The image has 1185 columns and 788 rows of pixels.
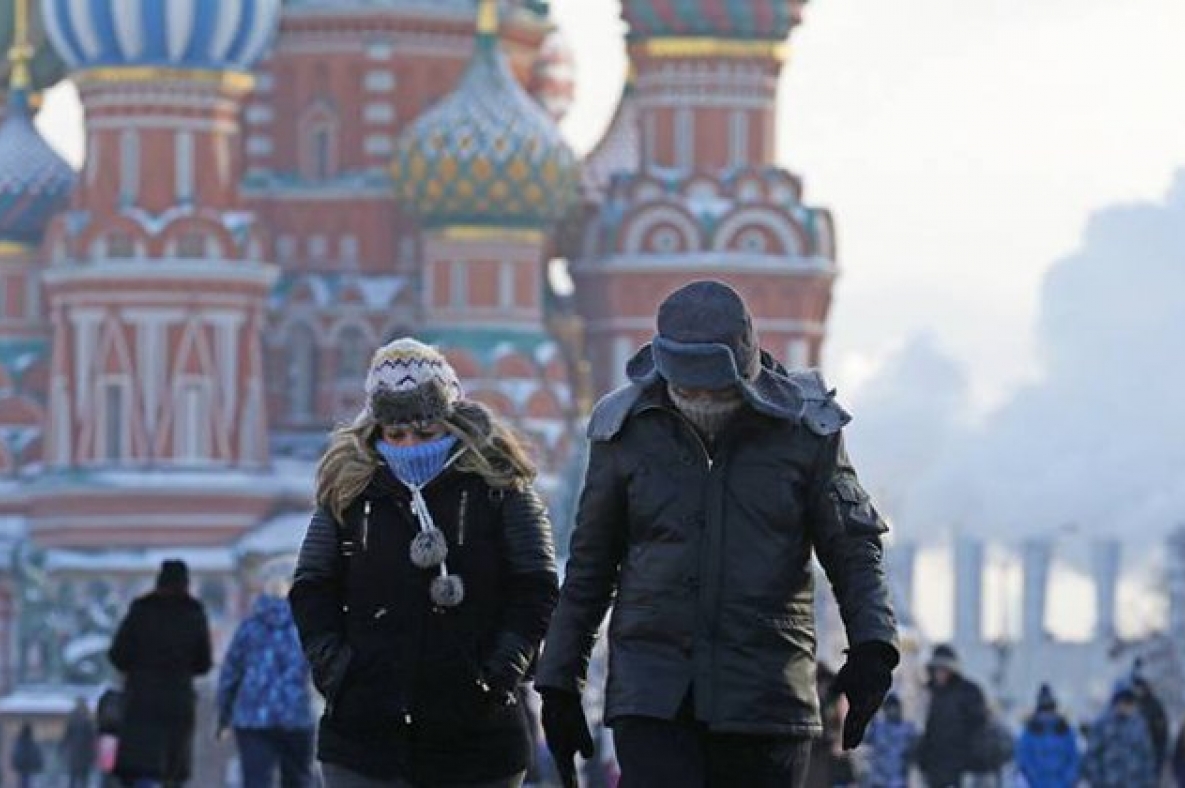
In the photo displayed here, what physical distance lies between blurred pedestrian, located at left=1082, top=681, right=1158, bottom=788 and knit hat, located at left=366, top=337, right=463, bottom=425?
1154 cm

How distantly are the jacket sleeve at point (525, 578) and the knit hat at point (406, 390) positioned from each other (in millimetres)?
223

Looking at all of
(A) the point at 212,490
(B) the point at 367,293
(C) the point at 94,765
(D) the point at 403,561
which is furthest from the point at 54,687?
(D) the point at 403,561

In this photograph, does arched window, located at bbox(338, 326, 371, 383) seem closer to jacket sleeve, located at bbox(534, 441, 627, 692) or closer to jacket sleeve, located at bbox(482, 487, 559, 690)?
jacket sleeve, located at bbox(482, 487, 559, 690)

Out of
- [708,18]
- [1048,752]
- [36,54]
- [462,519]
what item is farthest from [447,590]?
[36,54]

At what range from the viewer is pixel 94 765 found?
42.4m

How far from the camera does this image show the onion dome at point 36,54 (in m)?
56.1

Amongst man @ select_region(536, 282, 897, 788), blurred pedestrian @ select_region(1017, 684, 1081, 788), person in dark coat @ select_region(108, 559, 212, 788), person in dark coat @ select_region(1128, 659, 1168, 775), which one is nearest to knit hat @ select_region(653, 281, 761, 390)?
man @ select_region(536, 282, 897, 788)

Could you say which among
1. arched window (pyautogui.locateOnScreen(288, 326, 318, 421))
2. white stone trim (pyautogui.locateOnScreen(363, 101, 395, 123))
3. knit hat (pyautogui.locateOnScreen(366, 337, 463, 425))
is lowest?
knit hat (pyautogui.locateOnScreen(366, 337, 463, 425))

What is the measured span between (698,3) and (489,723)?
142 ft

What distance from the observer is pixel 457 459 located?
10.5 meters

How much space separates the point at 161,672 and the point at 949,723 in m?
5.32

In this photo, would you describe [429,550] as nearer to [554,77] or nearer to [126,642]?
[126,642]

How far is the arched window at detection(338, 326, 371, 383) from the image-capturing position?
55625mm

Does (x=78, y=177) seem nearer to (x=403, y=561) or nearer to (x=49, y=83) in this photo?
(x=49, y=83)
